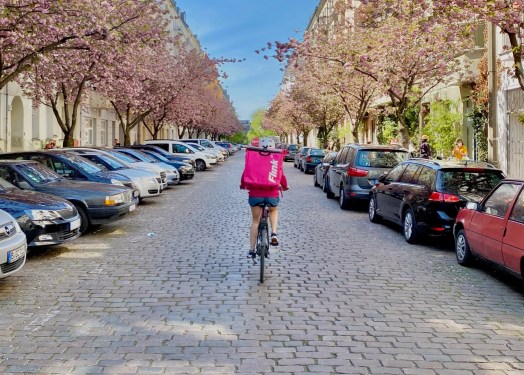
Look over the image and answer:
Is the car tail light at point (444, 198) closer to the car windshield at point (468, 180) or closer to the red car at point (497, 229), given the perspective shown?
the car windshield at point (468, 180)

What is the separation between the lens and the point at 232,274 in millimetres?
7785

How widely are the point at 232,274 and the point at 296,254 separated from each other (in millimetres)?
1735

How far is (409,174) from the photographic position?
11.3 m

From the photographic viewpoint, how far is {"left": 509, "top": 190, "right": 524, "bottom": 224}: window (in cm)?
689

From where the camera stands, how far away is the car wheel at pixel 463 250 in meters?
8.35

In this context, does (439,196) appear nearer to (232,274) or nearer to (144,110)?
(232,274)

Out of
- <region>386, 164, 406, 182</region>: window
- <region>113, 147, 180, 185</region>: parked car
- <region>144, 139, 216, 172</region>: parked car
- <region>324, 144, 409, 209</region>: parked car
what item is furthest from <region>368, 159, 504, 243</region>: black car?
<region>144, 139, 216, 172</region>: parked car

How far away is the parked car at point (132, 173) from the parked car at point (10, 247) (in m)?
8.34

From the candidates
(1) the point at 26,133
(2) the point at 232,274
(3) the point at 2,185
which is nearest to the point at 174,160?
(1) the point at 26,133

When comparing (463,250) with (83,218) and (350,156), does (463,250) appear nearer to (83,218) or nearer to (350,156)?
(83,218)

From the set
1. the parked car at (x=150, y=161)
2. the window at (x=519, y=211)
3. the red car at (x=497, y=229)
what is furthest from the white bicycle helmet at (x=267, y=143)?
the parked car at (x=150, y=161)

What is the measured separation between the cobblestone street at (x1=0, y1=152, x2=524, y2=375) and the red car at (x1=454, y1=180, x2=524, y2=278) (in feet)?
1.16

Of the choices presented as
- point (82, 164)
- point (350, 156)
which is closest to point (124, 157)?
point (82, 164)

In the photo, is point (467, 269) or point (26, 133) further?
point (26, 133)
